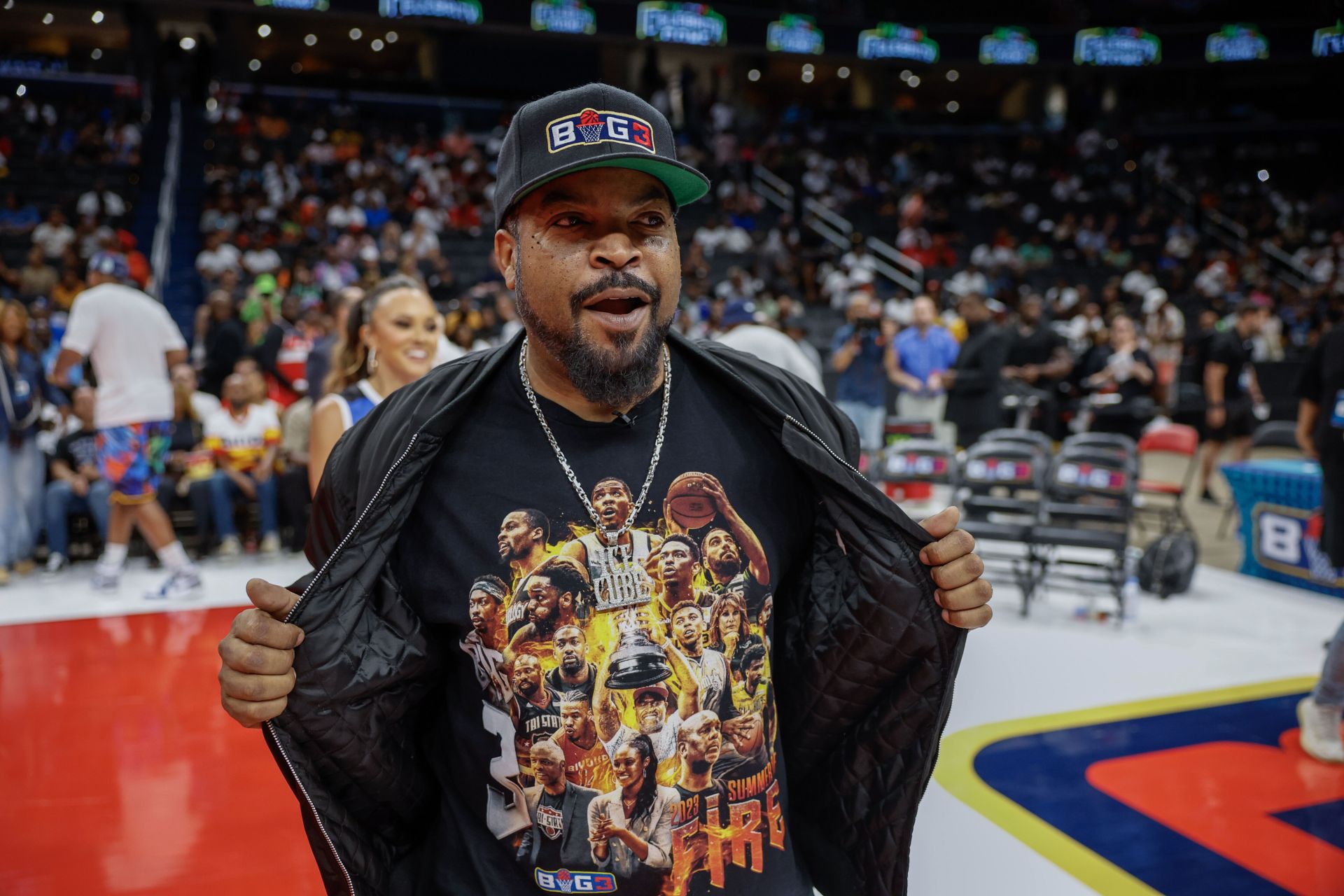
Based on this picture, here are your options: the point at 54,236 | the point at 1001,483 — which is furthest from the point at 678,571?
the point at 54,236

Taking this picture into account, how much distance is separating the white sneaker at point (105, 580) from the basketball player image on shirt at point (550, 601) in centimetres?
521

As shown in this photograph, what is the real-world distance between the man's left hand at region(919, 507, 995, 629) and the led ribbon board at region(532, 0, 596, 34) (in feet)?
60.0

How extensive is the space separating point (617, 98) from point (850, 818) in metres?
1.11

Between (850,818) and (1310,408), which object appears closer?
(850,818)

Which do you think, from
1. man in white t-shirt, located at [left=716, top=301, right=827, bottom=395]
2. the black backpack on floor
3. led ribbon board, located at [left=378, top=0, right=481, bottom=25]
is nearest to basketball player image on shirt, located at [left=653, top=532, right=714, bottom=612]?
man in white t-shirt, located at [left=716, top=301, right=827, bottom=395]

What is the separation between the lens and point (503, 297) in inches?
415

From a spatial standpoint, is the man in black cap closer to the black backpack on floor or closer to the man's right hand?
the man's right hand

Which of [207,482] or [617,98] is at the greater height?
[617,98]

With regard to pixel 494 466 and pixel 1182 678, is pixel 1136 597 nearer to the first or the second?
pixel 1182 678

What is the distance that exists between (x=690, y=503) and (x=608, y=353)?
248mm

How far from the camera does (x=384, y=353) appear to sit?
3023mm

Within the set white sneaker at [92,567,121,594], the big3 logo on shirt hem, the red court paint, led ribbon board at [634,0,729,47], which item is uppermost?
led ribbon board at [634,0,729,47]

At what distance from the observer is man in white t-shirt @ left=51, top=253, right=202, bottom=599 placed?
5.06 metres

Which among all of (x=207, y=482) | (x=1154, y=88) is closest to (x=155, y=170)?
(x=207, y=482)
